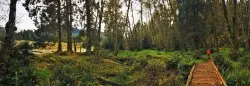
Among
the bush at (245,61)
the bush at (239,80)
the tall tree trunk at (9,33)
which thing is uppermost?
the tall tree trunk at (9,33)

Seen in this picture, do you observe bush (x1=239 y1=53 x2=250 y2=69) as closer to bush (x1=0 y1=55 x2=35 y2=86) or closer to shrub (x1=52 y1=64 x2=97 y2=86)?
shrub (x1=52 y1=64 x2=97 y2=86)

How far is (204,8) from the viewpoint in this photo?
53.9m

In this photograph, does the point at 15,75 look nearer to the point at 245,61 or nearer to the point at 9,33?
the point at 9,33

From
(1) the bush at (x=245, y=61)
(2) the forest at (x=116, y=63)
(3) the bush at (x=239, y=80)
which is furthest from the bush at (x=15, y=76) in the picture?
(1) the bush at (x=245, y=61)

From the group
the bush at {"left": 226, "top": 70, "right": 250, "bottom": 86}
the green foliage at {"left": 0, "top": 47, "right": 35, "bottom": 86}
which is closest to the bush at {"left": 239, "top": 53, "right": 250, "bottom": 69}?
the bush at {"left": 226, "top": 70, "right": 250, "bottom": 86}

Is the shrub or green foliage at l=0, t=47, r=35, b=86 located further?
the shrub

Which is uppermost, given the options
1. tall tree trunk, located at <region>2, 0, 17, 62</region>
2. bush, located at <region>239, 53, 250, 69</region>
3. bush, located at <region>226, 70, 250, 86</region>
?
tall tree trunk, located at <region>2, 0, 17, 62</region>

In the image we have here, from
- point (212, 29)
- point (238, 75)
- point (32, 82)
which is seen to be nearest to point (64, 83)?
point (32, 82)

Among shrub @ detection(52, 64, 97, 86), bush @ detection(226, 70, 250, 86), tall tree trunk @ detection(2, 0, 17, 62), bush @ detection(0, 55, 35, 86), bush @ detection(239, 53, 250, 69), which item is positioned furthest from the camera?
bush @ detection(239, 53, 250, 69)

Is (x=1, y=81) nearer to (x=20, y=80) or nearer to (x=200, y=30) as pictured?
(x=20, y=80)

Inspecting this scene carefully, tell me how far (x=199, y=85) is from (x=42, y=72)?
752cm

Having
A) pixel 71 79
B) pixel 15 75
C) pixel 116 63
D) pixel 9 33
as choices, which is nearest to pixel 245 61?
pixel 116 63

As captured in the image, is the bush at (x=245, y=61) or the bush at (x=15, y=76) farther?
the bush at (x=245, y=61)

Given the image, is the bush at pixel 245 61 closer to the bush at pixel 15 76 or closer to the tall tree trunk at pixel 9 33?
the bush at pixel 15 76
